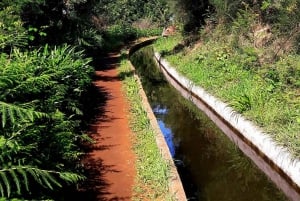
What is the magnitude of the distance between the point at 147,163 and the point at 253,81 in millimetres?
6825

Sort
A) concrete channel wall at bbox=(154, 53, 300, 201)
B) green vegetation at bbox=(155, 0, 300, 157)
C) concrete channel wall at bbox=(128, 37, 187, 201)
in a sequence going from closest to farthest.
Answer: concrete channel wall at bbox=(128, 37, 187, 201) < concrete channel wall at bbox=(154, 53, 300, 201) < green vegetation at bbox=(155, 0, 300, 157)

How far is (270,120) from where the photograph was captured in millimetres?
10617

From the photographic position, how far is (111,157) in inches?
362

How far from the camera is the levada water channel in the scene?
877cm

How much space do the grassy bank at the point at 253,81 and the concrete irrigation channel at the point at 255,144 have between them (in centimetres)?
19

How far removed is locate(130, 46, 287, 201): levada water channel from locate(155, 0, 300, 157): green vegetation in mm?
921

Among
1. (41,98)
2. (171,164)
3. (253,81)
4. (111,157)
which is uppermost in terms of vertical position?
(41,98)

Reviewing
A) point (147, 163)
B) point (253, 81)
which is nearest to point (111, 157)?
point (147, 163)

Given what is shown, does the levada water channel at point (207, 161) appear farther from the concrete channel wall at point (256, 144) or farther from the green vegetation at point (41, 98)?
the green vegetation at point (41, 98)

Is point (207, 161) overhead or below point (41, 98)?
below

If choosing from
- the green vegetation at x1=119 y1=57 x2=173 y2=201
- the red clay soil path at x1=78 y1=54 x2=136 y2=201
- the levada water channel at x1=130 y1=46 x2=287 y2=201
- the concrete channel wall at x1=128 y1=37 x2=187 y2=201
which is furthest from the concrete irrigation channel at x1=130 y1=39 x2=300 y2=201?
the red clay soil path at x1=78 y1=54 x2=136 y2=201

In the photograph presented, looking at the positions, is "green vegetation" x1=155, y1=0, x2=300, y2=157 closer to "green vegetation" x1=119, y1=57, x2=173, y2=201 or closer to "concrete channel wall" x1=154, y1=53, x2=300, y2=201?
"concrete channel wall" x1=154, y1=53, x2=300, y2=201

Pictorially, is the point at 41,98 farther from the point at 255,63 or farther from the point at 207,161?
the point at 255,63

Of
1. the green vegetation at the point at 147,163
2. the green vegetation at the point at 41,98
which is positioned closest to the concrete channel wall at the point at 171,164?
the green vegetation at the point at 147,163
